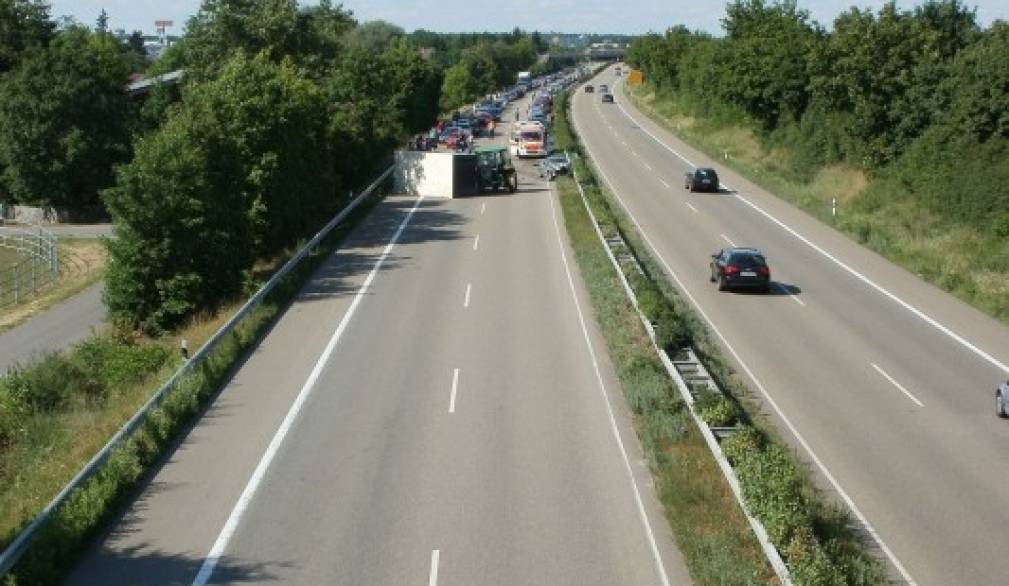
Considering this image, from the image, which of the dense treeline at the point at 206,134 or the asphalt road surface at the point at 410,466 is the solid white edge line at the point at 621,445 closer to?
the asphalt road surface at the point at 410,466

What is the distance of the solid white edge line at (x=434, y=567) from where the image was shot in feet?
46.8

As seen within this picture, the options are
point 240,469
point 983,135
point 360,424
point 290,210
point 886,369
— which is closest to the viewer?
point 240,469

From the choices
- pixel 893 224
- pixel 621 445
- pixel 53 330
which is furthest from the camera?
pixel 893 224

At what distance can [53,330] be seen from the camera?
1433 inches

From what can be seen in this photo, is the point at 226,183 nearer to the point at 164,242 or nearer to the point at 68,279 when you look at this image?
the point at 164,242

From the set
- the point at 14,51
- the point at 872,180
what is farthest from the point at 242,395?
the point at 14,51

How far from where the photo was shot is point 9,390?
24.4 m

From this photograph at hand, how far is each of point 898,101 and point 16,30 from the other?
55917mm

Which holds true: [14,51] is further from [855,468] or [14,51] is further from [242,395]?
[855,468]

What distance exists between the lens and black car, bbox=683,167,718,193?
2285 inches

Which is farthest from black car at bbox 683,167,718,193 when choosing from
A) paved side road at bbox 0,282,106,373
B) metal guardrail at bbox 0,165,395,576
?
paved side road at bbox 0,282,106,373

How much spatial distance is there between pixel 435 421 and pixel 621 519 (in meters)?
5.59

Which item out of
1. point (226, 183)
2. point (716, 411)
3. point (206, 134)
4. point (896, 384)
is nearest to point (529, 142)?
point (226, 183)

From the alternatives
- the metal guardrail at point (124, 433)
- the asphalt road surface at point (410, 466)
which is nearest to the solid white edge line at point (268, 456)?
the asphalt road surface at point (410, 466)
